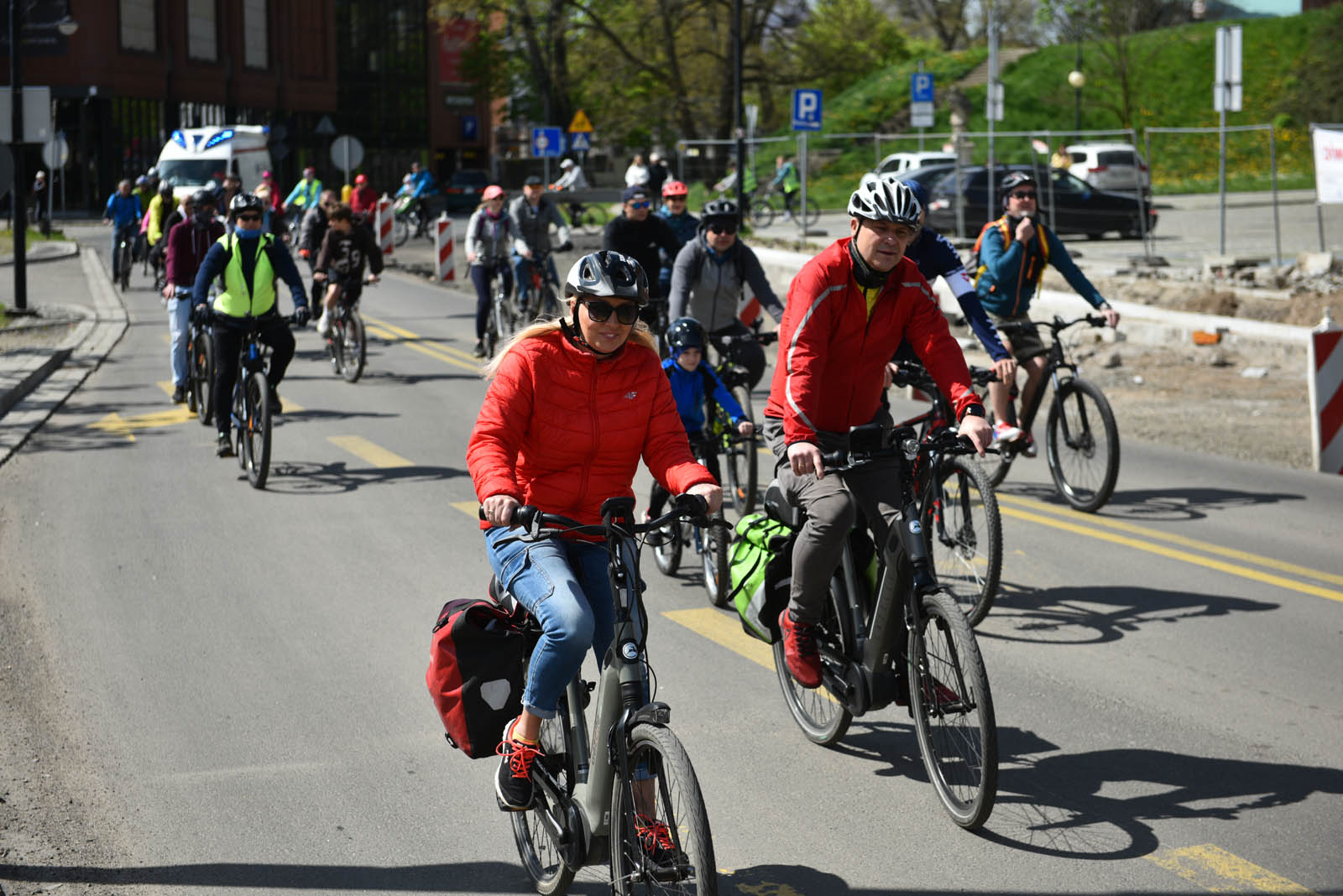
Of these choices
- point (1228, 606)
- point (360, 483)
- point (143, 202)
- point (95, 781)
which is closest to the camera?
point (95, 781)

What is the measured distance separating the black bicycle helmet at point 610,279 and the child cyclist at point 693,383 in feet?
12.3

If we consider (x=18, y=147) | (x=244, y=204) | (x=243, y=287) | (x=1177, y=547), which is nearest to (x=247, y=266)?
(x=243, y=287)

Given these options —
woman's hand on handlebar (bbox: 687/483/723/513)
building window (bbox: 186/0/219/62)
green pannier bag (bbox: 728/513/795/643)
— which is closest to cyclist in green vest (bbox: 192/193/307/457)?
green pannier bag (bbox: 728/513/795/643)

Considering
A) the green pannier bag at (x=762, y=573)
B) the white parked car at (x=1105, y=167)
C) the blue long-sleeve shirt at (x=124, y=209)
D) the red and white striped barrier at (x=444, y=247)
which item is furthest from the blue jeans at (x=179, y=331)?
the white parked car at (x=1105, y=167)

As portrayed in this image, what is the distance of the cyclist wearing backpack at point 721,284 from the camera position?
366 inches

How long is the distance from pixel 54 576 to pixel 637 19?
142 ft

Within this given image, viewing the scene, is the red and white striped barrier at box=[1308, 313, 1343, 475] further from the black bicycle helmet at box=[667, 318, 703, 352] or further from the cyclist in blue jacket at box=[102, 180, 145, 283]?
the cyclist in blue jacket at box=[102, 180, 145, 283]

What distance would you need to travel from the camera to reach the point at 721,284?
959 centimetres

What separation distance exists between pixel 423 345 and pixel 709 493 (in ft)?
52.7

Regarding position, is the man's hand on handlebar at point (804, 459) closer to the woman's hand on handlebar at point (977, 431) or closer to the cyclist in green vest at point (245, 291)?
the woman's hand on handlebar at point (977, 431)

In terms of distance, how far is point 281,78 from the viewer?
73.1m

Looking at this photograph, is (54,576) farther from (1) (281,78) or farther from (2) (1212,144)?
(1) (281,78)

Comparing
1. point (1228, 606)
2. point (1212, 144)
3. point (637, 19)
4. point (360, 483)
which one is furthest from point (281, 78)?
point (1228, 606)

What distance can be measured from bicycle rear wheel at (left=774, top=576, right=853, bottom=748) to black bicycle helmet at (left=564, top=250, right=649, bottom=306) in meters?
1.67
